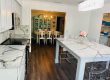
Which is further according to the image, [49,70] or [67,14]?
[67,14]

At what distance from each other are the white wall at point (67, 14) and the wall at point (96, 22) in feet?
0.94

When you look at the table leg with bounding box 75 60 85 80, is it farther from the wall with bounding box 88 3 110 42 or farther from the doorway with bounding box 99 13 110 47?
the wall with bounding box 88 3 110 42

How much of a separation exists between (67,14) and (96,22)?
1.42 m

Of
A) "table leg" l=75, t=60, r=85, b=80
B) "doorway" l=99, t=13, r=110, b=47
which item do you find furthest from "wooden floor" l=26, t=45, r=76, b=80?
"doorway" l=99, t=13, r=110, b=47

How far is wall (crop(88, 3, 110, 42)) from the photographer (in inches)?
203

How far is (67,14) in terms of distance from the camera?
18.7ft

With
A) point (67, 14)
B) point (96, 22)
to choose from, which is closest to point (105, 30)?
point (96, 22)

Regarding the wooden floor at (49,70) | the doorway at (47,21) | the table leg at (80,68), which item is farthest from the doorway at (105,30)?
the doorway at (47,21)

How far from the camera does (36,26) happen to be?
380 inches

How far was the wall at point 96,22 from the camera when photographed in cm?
515

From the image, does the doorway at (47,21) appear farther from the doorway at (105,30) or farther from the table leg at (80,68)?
the table leg at (80,68)

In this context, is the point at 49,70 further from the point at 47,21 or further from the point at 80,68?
the point at 47,21

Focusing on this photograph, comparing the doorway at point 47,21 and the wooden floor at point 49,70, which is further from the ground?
the doorway at point 47,21

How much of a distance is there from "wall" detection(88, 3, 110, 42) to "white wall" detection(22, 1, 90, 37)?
0.94ft
